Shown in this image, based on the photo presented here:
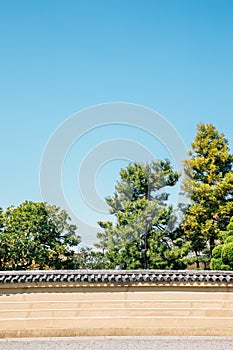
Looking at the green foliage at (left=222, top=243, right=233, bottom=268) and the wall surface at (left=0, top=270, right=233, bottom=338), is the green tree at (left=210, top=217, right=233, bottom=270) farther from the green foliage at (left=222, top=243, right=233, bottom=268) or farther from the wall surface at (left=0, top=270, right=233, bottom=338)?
the wall surface at (left=0, top=270, right=233, bottom=338)

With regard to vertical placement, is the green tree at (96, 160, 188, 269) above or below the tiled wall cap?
above

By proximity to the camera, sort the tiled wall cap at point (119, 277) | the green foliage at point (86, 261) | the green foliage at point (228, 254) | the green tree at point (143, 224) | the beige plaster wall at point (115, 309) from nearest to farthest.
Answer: the beige plaster wall at point (115, 309)
the tiled wall cap at point (119, 277)
the green foliage at point (228, 254)
the green tree at point (143, 224)
the green foliage at point (86, 261)

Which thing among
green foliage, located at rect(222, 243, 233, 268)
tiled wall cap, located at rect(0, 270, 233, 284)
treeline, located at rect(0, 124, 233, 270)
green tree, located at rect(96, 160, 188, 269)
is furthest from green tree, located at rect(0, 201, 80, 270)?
green foliage, located at rect(222, 243, 233, 268)

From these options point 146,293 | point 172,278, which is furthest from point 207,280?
point 146,293

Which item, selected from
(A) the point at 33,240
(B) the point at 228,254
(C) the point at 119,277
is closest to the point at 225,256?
(B) the point at 228,254

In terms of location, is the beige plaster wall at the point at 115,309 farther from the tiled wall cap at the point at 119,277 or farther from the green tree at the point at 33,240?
the green tree at the point at 33,240

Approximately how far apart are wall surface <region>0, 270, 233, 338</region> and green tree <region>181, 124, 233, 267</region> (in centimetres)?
729

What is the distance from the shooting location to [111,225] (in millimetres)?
16344

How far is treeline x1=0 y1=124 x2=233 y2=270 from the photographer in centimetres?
1505

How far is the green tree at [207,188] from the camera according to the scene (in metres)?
15.4

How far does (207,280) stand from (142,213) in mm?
6795

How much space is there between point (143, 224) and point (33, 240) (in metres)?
5.53

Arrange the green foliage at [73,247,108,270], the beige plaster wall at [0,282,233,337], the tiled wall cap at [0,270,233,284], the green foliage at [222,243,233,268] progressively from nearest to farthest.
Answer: the beige plaster wall at [0,282,233,337] < the tiled wall cap at [0,270,233,284] < the green foliage at [222,243,233,268] < the green foliage at [73,247,108,270]

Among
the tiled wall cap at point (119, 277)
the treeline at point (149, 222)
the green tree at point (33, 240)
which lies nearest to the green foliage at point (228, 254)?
the tiled wall cap at point (119, 277)
